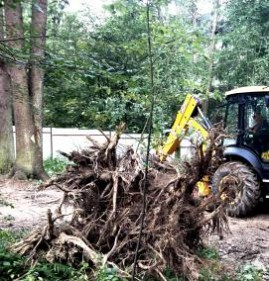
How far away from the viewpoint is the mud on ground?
5750 mm

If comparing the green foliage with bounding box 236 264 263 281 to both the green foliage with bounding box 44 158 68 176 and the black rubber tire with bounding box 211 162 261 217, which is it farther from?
the green foliage with bounding box 44 158 68 176

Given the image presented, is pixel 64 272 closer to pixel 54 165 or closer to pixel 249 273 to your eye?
pixel 249 273

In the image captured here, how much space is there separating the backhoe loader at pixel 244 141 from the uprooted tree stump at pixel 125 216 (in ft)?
7.93

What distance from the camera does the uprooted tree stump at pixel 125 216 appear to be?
4559 millimetres

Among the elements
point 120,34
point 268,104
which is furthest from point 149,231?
point 268,104

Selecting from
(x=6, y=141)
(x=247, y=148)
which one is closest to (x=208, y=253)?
(x=247, y=148)

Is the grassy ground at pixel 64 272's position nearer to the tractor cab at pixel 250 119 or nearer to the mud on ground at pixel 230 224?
the mud on ground at pixel 230 224

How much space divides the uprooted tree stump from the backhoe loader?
2.42 meters

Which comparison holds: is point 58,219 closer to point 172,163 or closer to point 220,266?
point 172,163

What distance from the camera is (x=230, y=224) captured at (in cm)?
725

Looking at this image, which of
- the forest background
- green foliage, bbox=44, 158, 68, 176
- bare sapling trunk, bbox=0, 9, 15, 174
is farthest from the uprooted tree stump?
green foliage, bbox=44, 158, 68, 176

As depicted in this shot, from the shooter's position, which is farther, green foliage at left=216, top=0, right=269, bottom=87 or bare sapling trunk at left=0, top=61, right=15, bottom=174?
bare sapling trunk at left=0, top=61, right=15, bottom=174

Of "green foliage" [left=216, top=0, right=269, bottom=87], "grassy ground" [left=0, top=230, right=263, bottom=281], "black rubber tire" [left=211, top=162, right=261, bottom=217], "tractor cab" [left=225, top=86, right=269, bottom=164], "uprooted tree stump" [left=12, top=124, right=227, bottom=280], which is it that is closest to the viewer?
"grassy ground" [left=0, top=230, right=263, bottom=281]

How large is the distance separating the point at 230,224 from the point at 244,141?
1491 millimetres
